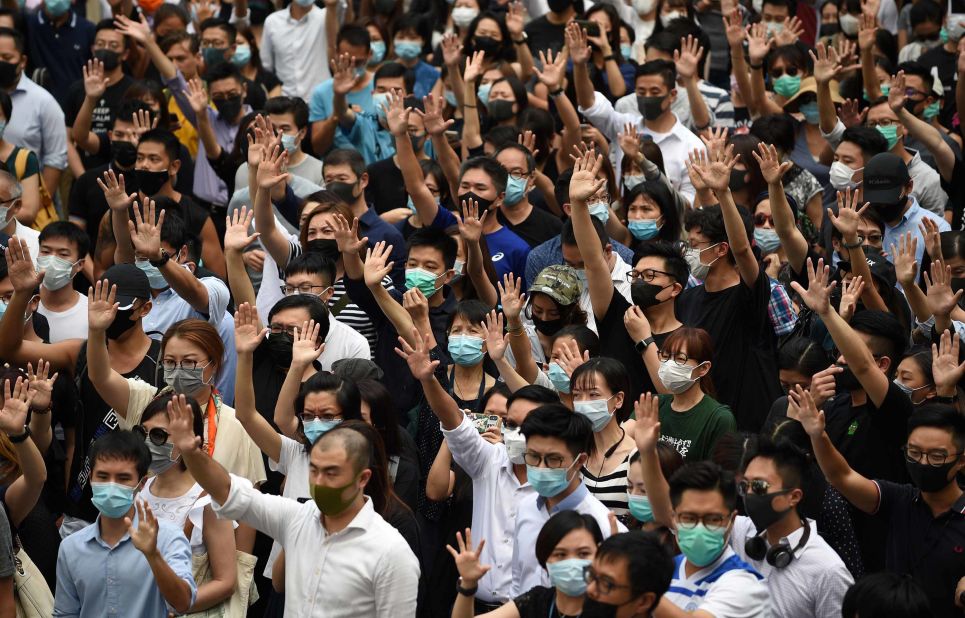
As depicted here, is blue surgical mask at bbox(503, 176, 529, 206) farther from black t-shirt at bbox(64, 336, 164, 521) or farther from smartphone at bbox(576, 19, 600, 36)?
smartphone at bbox(576, 19, 600, 36)

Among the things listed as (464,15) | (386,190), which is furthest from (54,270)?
(464,15)

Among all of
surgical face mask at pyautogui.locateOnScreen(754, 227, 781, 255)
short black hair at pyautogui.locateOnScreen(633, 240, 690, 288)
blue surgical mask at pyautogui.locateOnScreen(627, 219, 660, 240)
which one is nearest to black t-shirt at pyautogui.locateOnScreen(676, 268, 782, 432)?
short black hair at pyautogui.locateOnScreen(633, 240, 690, 288)

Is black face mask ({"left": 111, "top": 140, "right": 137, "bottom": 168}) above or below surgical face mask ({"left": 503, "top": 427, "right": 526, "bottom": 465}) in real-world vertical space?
below

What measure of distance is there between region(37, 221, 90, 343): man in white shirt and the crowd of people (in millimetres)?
20

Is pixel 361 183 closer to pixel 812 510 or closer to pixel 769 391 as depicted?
pixel 769 391

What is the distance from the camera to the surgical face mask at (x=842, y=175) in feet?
32.0

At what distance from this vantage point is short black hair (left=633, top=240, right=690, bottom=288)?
8.12 m

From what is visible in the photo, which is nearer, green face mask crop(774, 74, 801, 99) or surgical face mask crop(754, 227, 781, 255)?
surgical face mask crop(754, 227, 781, 255)

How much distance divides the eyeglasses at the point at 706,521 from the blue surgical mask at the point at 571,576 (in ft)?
1.38

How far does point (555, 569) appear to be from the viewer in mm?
5574

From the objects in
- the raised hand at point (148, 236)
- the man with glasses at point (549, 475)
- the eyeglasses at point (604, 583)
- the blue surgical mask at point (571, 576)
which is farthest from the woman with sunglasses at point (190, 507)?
the eyeglasses at point (604, 583)

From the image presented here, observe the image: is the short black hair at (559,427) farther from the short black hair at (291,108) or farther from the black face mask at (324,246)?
the short black hair at (291,108)

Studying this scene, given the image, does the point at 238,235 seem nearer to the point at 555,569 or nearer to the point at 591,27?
the point at 555,569

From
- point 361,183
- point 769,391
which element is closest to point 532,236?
point 361,183
